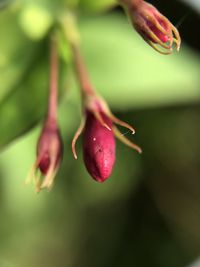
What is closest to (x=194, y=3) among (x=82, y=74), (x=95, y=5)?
(x=95, y=5)

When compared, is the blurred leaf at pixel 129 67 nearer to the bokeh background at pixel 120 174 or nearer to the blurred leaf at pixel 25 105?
the bokeh background at pixel 120 174

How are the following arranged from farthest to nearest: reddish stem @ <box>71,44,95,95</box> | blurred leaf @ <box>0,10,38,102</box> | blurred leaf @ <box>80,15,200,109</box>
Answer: blurred leaf @ <box>80,15,200,109</box>, blurred leaf @ <box>0,10,38,102</box>, reddish stem @ <box>71,44,95,95</box>

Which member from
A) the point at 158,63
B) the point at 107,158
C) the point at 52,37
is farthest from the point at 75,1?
the point at 107,158

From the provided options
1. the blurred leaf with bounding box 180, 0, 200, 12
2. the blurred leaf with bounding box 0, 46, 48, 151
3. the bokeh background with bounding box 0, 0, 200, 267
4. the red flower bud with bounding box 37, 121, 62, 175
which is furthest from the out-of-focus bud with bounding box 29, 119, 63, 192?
the blurred leaf with bounding box 180, 0, 200, 12

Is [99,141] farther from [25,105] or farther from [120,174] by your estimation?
[120,174]

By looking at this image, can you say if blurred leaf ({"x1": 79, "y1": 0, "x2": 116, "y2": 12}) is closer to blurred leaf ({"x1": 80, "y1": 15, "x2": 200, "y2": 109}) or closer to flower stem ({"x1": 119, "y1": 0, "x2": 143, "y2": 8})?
blurred leaf ({"x1": 80, "y1": 15, "x2": 200, "y2": 109})

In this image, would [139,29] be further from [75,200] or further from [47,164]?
[75,200]
